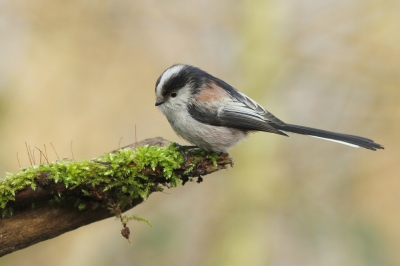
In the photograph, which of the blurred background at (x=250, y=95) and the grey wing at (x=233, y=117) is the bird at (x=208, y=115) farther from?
the blurred background at (x=250, y=95)

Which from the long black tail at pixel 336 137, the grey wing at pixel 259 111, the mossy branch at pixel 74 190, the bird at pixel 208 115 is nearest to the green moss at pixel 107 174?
the mossy branch at pixel 74 190

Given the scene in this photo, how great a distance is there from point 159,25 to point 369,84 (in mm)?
3830

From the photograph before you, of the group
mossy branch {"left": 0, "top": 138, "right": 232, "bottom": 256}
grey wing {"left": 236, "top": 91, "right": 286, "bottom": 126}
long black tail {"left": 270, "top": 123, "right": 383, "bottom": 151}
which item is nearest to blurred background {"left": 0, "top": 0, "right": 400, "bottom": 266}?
grey wing {"left": 236, "top": 91, "right": 286, "bottom": 126}

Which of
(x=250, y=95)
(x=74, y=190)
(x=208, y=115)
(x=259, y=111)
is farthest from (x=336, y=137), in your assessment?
(x=250, y=95)

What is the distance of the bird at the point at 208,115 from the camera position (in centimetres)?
377

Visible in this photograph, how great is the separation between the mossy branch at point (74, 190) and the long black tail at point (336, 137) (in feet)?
4.07

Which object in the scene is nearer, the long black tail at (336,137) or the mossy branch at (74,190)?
the mossy branch at (74,190)

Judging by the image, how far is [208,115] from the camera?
3812 mm

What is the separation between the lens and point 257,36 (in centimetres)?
693

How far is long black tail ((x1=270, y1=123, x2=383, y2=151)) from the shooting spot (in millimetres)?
3645

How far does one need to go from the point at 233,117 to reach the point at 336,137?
96 centimetres

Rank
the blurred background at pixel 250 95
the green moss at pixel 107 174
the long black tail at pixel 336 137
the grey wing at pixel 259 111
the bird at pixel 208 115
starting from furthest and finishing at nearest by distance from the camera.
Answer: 1. the blurred background at pixel 250 95
2. the grey wing at pixel 259 111
3. the bird at pixel 208 115
4. the long black tail at pixel 336 137
5. the green moss at pixel 107 174

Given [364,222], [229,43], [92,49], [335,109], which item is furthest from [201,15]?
[364,222]

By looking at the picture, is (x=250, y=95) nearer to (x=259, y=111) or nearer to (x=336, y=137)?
(x=259, y=111)
